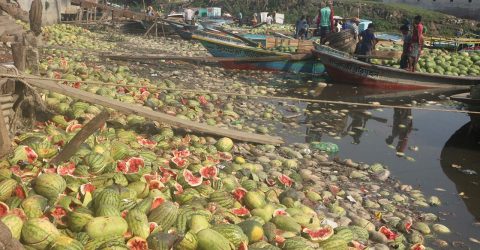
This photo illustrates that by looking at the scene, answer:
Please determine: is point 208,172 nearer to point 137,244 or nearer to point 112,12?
point 137,244

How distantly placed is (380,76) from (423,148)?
585 cm

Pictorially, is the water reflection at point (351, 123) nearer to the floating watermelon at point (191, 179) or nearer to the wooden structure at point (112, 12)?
the floating watermelon at point (191, 179)

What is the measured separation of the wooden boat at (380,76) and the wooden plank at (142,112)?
8266 millimetres

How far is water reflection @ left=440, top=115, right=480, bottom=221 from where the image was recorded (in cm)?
798

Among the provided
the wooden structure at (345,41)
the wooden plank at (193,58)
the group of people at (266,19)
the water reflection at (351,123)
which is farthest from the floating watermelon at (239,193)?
the group of people at (266,19)

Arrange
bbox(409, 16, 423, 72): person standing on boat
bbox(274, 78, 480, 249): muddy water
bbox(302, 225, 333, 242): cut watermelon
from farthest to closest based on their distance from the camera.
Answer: bbox(409, 16, 423, 72): person standing on boat, bbox(274, 78, 480, 249): muddy water, bbox(302, 225, 333, 242): cut watermelon

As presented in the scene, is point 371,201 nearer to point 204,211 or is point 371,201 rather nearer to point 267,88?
point 204,211

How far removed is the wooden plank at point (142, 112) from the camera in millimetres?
6840

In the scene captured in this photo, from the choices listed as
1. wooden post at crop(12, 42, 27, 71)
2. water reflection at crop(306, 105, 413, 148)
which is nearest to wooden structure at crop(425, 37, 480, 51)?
water reflection at crop(306, 105, 413, 148)

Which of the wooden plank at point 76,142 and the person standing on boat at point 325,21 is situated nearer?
the wooden plank at point 76,142

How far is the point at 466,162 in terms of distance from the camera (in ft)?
32.1

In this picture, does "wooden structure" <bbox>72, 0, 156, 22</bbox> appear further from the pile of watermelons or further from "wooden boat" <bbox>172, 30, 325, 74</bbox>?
the pile of watermelons

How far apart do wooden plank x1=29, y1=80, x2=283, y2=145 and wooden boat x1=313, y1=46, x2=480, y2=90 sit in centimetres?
827

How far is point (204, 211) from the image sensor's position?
4.70 meters
